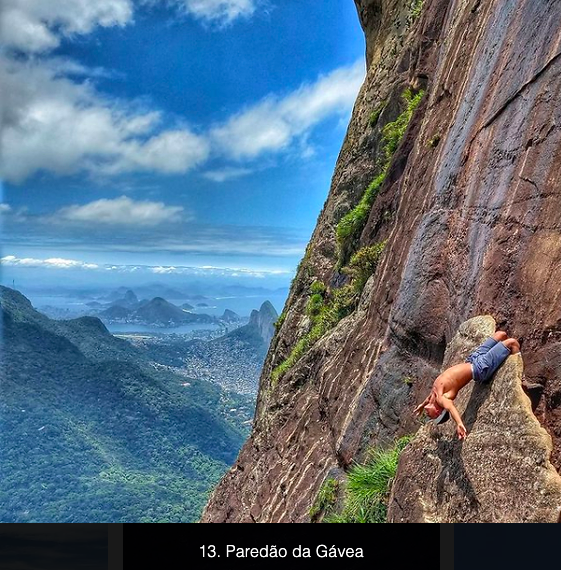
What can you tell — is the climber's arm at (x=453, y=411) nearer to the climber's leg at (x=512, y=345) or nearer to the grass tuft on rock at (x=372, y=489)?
the climber's leg at (x=512, y=345)

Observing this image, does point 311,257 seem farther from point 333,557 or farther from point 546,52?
point 333,557

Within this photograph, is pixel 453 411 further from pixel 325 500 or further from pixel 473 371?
pixel 325 500

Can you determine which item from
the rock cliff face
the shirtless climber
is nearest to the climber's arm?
the shirtless climber

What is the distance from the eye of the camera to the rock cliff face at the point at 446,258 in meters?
5.20

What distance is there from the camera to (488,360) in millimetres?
4836

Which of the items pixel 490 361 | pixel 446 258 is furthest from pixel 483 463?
pixel 446 258

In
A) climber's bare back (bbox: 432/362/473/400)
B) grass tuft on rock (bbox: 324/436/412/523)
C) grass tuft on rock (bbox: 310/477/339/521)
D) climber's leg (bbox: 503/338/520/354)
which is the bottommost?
grass tuft on rock (bbox: 310/477/339/521)

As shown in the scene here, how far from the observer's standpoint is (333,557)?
449 centimetres

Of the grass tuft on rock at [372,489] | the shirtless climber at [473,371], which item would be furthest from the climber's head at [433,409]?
the grass tuft on rock at [372,489]

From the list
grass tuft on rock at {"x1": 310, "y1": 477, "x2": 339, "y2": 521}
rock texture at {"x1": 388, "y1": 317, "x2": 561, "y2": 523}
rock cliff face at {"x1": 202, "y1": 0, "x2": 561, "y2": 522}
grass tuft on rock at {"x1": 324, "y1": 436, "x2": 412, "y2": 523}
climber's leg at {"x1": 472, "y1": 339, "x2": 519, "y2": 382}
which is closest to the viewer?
rock texture at {"x1": 388, "y1": 317, "x2": 561, "y2": 523}

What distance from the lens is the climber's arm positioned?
14.8ft

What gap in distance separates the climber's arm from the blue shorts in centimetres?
37

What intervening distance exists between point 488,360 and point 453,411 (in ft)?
1.93

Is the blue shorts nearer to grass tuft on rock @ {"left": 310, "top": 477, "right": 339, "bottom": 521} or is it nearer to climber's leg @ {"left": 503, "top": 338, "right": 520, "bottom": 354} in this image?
climber's leg @ {"left": 503, "top": 338, "right": 520, "bottom": 354}
